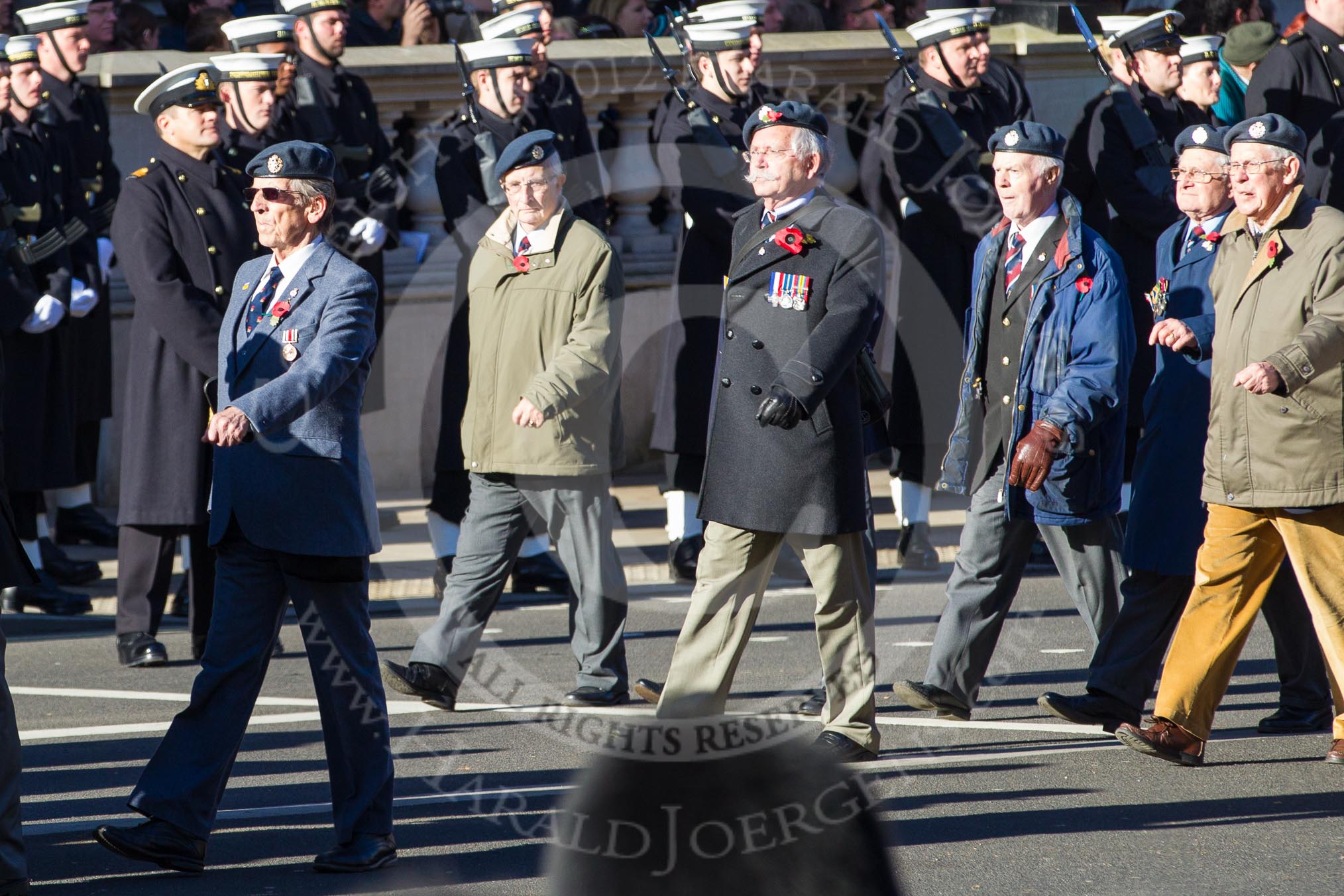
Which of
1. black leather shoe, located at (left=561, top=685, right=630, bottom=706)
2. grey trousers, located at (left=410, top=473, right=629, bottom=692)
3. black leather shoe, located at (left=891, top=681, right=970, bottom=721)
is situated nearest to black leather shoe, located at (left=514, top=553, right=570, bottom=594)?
grey trousers, located at (left=410, top=473, right=629, bottom=692)

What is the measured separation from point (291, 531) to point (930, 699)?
242 centimetres

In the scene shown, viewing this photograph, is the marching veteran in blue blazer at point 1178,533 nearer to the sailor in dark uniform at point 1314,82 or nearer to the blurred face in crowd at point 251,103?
the sailor in dark uniform at point 1314,82

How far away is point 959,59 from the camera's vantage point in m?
9.58

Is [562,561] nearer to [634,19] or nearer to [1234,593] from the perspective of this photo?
[1234,593]

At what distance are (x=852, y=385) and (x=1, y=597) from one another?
14.2 ft

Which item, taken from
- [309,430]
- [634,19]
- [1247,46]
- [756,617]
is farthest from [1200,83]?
[309,430]

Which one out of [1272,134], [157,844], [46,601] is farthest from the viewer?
[46,601]

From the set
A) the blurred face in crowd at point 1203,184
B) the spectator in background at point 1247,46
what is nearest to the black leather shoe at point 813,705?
the blurred face in crowd at point 1203,184

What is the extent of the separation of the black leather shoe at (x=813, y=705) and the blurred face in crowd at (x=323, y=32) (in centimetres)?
464

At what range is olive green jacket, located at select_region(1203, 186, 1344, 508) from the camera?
5660mm

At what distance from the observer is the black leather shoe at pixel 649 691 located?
6.82 meters

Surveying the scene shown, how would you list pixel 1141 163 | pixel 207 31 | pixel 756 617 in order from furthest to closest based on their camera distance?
pixel 207 31, pixel 1141 163, pixel 756 617

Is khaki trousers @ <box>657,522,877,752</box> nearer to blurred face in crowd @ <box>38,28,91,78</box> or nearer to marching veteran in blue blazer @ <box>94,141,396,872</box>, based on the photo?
marching veteran in blue blazer @ <box>94,141,396,872</box>

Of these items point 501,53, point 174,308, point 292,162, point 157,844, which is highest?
point 292,162
